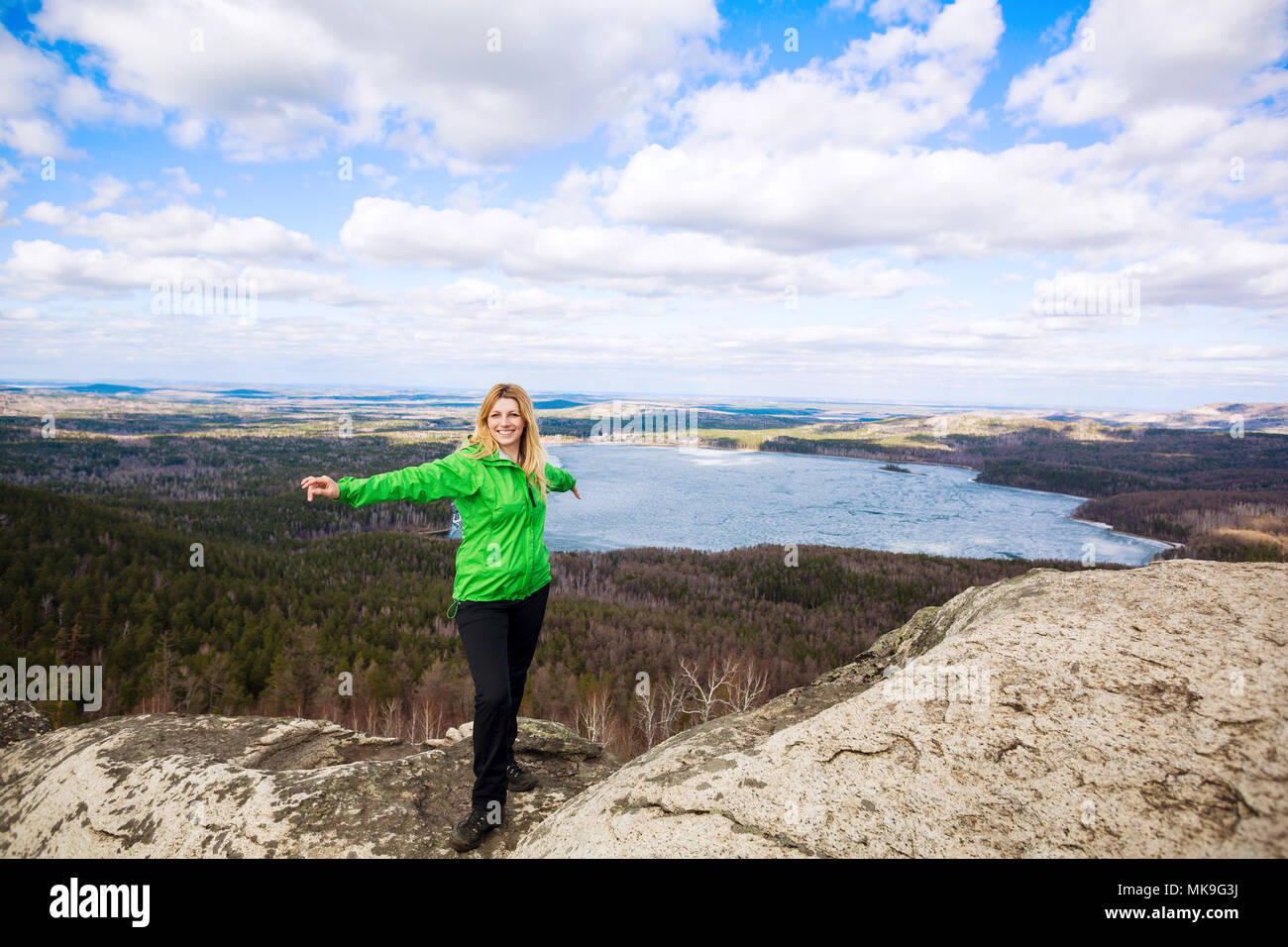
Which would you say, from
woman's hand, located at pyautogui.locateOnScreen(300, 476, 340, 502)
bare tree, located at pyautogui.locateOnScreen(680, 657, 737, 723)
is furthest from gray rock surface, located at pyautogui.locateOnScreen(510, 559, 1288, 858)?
bare tree, located at pyautogui.locateOnScreen(680, 657, 737, 723)

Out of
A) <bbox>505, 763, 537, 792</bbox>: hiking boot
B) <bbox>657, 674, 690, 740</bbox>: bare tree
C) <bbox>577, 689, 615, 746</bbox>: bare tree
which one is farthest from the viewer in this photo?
<bbox>577, 689, 615, 746</bbox>: bare tree

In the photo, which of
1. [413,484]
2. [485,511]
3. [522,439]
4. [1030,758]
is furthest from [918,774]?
[413,484]

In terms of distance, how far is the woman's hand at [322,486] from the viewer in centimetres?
459

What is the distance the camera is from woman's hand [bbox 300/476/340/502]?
4586 mm

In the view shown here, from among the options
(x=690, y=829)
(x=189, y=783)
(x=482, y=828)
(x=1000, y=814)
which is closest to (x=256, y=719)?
(x=189, y=783)

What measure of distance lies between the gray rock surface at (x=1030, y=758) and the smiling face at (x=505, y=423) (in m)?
→ 2.91

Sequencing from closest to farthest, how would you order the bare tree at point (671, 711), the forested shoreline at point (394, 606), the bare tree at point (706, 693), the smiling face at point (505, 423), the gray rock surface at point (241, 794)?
the gray rock surface at point (241, 794) < the smiling face at point (505, 423) < the bare tree at point (706, 693) < the bare tree at point (671, 711) < the forested shoreline at point (394, 606)

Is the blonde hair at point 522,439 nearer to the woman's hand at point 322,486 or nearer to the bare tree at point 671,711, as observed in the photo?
the woman's hand at point 322,486

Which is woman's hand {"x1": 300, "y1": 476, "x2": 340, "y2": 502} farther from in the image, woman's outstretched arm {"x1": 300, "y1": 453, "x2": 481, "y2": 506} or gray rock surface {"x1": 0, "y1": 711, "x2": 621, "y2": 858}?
gray rock surface {"x1": 0, "y1": 711, "x2": 621, "y2": 858}

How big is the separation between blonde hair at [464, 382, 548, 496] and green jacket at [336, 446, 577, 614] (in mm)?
90

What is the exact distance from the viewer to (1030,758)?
12.4ft

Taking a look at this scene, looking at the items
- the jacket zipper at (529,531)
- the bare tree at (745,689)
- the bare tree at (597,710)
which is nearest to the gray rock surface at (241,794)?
the jacket zipper at (529,531)

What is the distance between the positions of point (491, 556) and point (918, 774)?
3425mm
